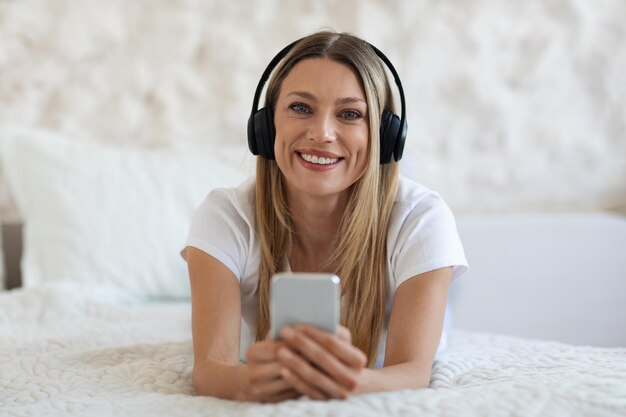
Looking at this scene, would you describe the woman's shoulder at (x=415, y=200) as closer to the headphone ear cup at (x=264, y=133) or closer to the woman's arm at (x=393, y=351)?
the woman's arm at (x=393, y=351)

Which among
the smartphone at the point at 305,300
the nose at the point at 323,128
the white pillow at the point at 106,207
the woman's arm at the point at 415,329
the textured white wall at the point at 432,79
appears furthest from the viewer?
the textured white wall at the point at 432,79

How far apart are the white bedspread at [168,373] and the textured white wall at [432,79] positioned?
27.9 inches

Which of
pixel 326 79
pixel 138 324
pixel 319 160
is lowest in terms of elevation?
pixel 138 324

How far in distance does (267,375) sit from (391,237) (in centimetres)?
43

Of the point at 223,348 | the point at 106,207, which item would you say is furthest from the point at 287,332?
the point at 106,207

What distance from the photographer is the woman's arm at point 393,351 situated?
907 millimetres

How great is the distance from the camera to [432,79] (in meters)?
2.32

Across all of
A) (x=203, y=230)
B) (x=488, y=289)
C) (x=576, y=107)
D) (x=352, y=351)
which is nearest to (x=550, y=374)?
(x=352, y=351)

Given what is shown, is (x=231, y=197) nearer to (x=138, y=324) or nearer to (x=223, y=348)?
(x=223, y=348)

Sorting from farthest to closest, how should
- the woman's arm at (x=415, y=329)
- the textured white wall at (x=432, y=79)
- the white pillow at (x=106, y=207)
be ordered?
the textured white wall at (x=432, y=79), the white pillow at (x=106, y=207), the woman's arm at (x=415, y=329)

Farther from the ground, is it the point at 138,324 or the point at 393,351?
the point at 393,351

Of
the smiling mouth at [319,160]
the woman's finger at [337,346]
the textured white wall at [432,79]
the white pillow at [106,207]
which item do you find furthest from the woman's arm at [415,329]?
the textured white wall at [432,79]

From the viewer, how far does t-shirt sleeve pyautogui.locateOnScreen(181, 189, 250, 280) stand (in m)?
1.25

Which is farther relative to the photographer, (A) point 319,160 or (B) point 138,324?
(B) point 138,324
